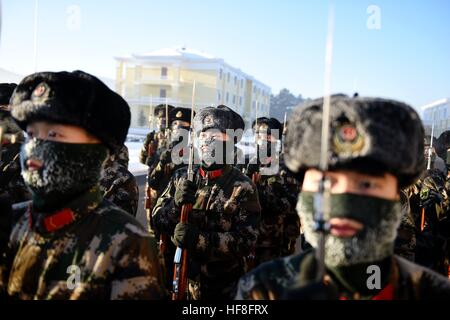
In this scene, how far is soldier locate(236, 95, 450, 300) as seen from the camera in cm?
180

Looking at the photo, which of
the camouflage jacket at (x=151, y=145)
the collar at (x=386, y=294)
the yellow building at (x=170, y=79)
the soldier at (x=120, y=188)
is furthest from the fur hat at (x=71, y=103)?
the yellow building at (x=170, y=79)

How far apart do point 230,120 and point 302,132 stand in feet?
10.9

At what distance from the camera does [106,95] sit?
254 centimetres

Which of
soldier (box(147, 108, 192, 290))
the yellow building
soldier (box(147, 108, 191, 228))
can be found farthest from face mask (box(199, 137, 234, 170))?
the yellow building

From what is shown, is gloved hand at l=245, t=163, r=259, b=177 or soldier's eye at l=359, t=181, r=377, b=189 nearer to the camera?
soldier's eye at l=359, t=181, r=377, b=189

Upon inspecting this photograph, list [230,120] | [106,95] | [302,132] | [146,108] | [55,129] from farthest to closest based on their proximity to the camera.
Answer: [146,108] → [230,120] → [106,95] → [55,129] → [302,132]

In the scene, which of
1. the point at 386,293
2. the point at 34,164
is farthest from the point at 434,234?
the point at 34,164

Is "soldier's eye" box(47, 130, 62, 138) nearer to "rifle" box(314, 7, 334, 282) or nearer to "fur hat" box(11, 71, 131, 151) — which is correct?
"fur hat" box(11, 71, 131, 151)

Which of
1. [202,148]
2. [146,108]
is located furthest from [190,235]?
[146,108]

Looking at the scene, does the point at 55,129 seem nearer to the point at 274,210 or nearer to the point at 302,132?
the point at 302,132

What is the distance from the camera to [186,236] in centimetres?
387

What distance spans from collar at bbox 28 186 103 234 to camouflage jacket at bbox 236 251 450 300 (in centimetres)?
95

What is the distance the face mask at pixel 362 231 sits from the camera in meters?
1.79

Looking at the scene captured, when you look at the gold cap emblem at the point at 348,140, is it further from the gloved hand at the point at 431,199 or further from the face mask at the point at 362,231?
the gloved hand at the point at 431,199
